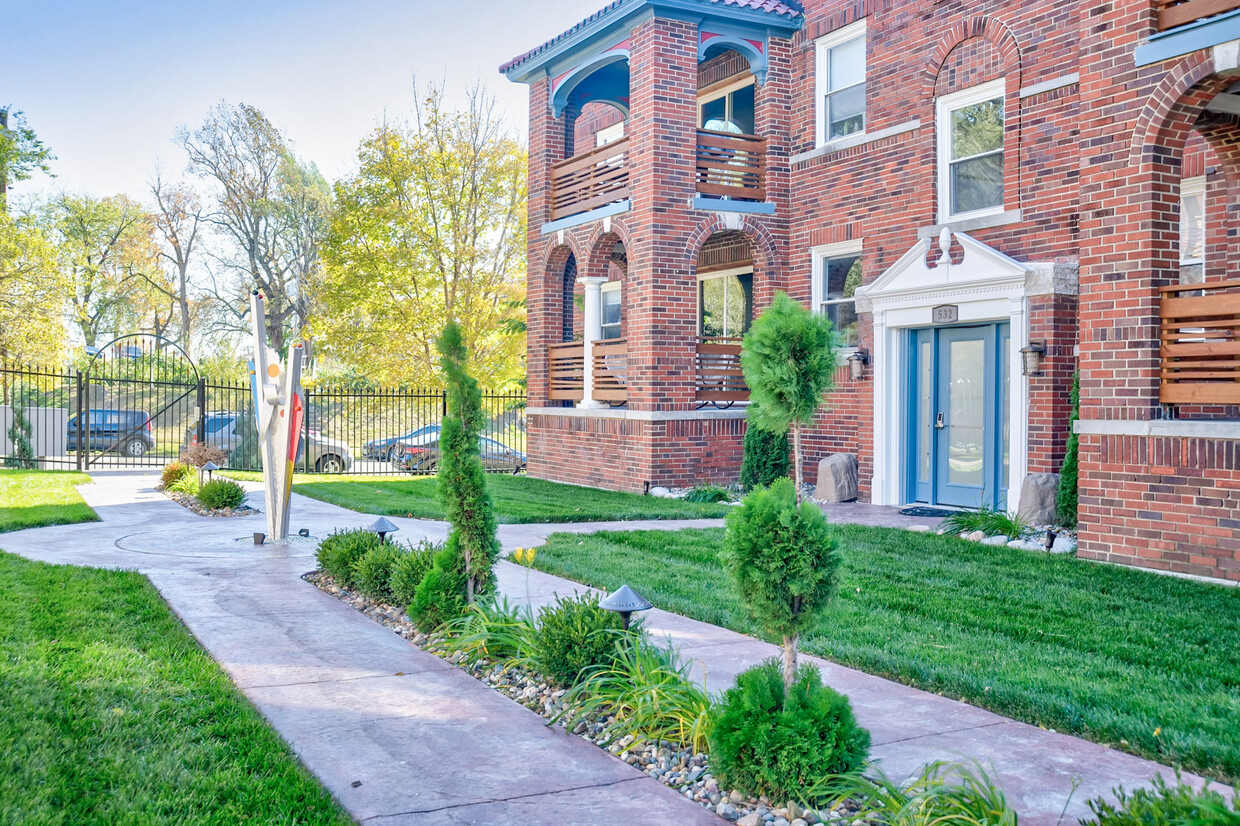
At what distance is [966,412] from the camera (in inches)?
503

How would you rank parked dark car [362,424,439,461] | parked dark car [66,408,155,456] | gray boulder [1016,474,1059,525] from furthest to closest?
Answer: parked dark car [66,408,155,456] < parked dark car [362,424,439,461] < gray boulder [1016,474,1059,525]

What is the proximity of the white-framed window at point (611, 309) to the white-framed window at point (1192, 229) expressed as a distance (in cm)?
1124

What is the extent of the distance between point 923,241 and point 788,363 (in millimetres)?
9262

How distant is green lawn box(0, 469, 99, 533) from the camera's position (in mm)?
11430

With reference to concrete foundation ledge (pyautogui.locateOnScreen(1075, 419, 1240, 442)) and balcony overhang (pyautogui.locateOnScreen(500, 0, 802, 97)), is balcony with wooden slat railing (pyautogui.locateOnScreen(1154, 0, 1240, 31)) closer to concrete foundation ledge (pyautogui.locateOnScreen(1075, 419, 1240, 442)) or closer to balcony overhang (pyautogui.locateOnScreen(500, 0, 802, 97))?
concrete foundation ledge (pyautogui.locateOnScreen(1075, 419, 1240, 442))

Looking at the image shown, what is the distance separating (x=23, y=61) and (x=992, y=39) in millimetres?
34810

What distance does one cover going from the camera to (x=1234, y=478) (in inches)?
311

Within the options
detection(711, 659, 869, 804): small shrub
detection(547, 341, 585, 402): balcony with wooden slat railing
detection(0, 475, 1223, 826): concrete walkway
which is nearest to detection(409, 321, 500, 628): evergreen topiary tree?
detection(0, 475, 1223, 826): concrete walkway

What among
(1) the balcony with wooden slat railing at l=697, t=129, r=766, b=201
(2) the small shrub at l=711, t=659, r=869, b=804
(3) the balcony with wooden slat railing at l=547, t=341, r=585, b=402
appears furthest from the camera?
(3) the balcony with wooden slat railing at l=547, t=341, r=585, b=402

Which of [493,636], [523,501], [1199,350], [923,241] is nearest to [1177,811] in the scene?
[493,636]

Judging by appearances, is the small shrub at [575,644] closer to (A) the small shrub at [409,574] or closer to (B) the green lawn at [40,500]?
(A) the small shrub at [409,574]

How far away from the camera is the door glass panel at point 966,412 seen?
494 inches

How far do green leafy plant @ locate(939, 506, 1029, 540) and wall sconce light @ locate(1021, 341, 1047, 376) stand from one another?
169 cm

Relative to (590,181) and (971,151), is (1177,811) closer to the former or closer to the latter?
(971,151)
